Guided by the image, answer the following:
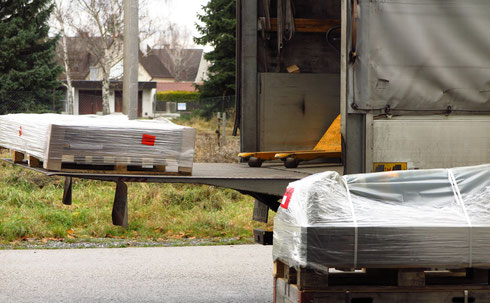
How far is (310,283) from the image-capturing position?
4.14m

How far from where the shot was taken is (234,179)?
5.44 metres

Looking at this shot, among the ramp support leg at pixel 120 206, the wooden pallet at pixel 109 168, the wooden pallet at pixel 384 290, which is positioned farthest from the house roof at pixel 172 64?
the wooden pallet at pixel 384 290

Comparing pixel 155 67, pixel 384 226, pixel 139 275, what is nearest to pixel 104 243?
pixel 139 275

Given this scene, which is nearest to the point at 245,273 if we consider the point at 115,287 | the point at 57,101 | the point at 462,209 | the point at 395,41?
the point at 115,287

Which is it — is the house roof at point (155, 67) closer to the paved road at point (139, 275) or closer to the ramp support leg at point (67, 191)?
the paved road at point (139, 275)

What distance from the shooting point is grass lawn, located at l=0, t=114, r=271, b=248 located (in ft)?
31.6

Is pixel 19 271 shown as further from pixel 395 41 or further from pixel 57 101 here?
pixel 57 101

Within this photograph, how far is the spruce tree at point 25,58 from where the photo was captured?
71.8 feet

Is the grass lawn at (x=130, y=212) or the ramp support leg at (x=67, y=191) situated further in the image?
the grass lawn at (x=130, y=212)

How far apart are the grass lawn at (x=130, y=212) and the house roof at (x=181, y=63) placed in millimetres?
71850

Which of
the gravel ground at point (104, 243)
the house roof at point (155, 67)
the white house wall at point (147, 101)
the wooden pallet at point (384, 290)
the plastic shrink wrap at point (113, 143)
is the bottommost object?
the gravel ground at point (104, 243)

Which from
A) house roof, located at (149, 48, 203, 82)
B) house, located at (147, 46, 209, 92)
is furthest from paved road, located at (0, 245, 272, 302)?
house roof, located at (149, 48, 203, 82)

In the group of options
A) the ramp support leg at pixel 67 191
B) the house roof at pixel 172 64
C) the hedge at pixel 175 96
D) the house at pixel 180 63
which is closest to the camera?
the ramp support leg at pixel 67 191

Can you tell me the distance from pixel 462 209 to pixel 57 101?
21389 millimetres
